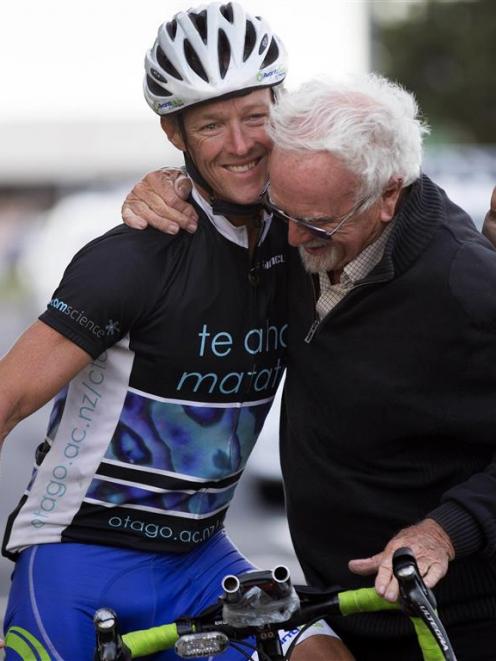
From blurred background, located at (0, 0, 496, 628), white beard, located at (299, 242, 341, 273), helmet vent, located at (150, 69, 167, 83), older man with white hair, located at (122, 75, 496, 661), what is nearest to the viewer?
older man with white hair, located at (122, 75, 496, 661)

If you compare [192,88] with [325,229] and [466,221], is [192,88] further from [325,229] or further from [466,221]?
[466,221]

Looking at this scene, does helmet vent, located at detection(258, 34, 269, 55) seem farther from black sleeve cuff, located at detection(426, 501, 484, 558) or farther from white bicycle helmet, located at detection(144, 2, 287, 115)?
black sleeve cuff, located at detection(426, 501, 484, 558)

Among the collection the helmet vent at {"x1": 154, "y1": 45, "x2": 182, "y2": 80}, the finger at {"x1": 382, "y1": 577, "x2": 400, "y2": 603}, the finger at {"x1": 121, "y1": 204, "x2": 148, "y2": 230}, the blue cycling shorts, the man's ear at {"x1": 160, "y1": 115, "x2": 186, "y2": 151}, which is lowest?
the blue cycling shorts

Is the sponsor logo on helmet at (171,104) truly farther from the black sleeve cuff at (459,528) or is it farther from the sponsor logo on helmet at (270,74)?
the black sleeve cuff at (459,528)

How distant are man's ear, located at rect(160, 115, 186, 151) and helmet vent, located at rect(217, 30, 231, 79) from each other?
0.21 m

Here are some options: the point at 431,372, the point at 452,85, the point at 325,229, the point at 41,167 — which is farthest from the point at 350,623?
A: the point at 41,167

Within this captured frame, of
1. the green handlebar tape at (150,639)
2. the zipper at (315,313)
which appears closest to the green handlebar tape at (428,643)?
the green handlebar tape at (150,639)

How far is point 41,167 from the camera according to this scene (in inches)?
2459

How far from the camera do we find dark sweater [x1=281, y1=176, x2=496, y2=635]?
3.40m

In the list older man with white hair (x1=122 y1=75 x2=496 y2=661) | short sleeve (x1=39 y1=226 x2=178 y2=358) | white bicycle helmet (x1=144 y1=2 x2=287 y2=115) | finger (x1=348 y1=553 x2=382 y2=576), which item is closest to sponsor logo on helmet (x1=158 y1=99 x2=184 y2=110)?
white bicycle helmet (x1=144 y1=2 x2=287 y2=115)

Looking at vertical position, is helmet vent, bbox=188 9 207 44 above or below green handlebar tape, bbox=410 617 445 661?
above

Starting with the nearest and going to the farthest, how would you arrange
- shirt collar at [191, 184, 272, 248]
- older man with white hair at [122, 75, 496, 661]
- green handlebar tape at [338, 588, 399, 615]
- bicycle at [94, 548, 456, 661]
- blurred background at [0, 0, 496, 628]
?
bicycle at [94, 548, 456, 661] → green handlebar tape at [338, 588, 399, 615] → older man with white hair at [122, 75, 496, 661] → shirt collar at [191, 184, 272, 248] → blurred background at [0, 0, 496, 628]

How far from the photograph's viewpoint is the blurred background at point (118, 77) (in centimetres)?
4247

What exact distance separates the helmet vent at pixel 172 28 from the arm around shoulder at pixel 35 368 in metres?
1.03
